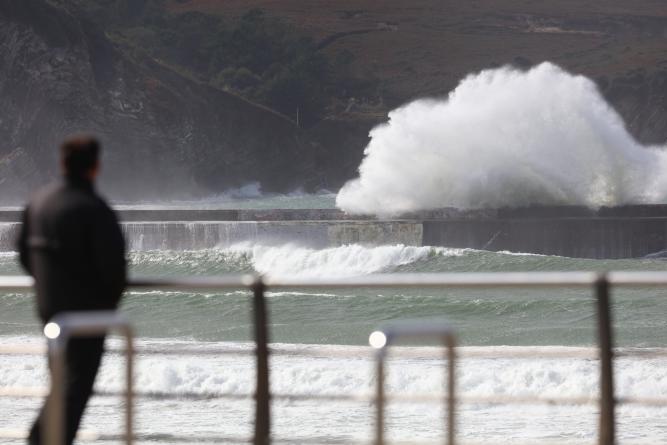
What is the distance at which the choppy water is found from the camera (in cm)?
957

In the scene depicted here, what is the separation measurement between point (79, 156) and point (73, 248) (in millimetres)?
258

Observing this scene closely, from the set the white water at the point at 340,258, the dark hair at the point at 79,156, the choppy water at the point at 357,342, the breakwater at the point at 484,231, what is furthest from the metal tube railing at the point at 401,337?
Answer: the breakwater at the point at 484,231

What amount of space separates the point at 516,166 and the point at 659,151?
5132 millimetres

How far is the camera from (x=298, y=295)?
20.7 metres

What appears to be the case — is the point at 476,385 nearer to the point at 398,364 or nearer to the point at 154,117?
the point at 398,364

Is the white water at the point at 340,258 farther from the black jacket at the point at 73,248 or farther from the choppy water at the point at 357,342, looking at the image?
the black jacket at the point at 73,248

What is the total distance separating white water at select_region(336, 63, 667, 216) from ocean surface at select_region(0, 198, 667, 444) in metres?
4.48

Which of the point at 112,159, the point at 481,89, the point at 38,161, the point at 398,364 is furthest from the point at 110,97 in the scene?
the point at 398,364

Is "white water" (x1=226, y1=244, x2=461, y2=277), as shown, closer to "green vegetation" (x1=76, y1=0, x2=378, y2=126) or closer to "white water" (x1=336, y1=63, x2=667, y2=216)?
"white water" (x1=336, y1=63, x2=667, y2=216)

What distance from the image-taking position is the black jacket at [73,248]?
3875 mm

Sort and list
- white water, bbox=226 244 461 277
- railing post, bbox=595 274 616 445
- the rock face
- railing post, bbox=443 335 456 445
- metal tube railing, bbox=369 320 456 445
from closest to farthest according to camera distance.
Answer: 1. metal tube railing, bbox=369 320 456 445
2. railing post, bbox=443 335 456 445
3. railing post, bbox=595 274 616 445
4. white water, bbox=226 244 461 277
5. the rock face

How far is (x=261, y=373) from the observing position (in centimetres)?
436

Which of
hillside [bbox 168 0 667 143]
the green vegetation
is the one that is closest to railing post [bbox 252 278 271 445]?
the green vegetation

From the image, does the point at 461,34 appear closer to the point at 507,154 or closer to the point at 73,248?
the point at 507,154
